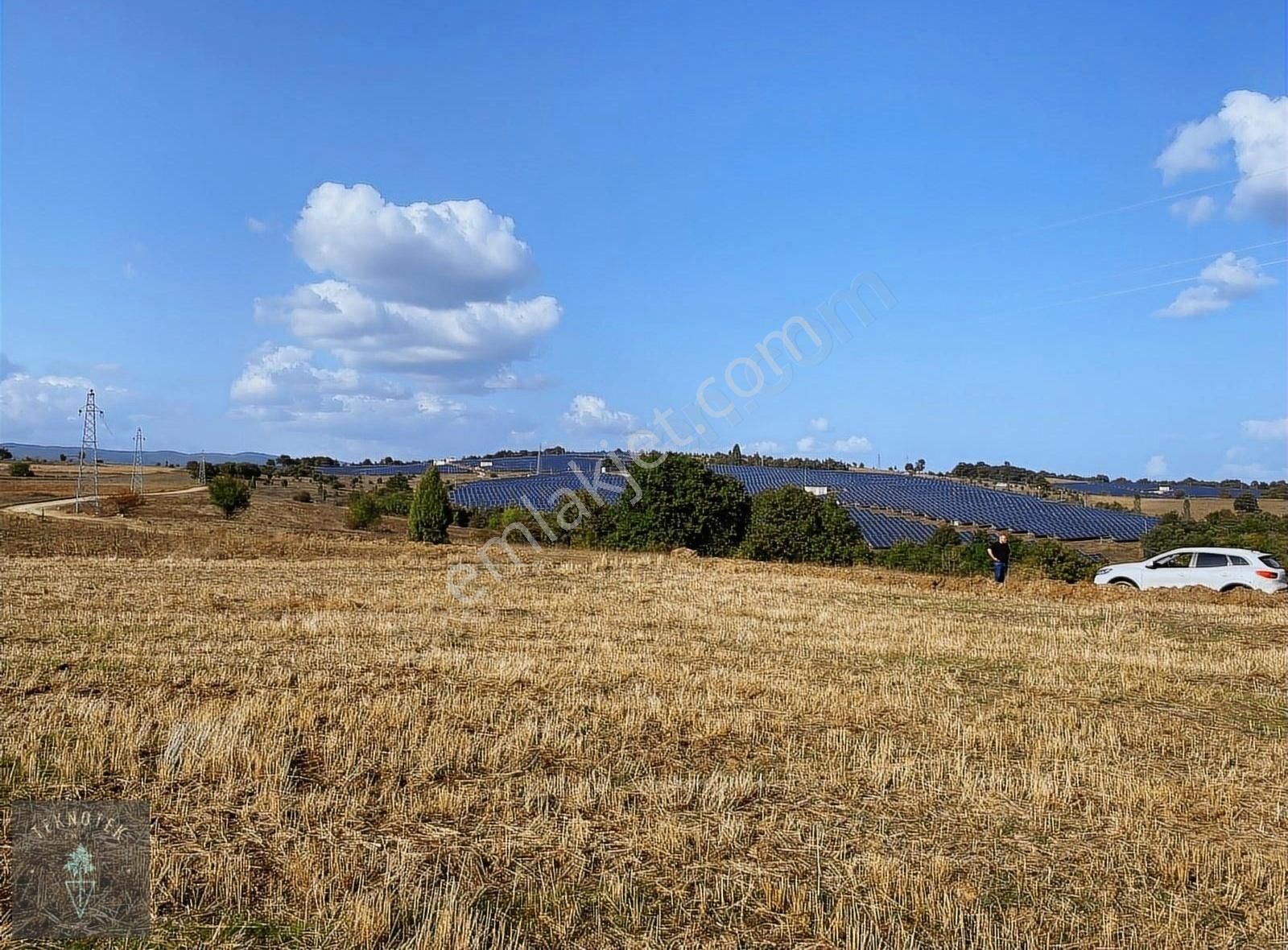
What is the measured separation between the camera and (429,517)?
2078 inches

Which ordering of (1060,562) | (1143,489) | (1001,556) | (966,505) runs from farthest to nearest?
(1143,489), (966,505), (1060,562), (1001,556)

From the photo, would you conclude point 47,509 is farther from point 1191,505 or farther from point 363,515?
point 1191,505

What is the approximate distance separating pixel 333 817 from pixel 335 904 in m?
1.52

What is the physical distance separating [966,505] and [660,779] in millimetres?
99309

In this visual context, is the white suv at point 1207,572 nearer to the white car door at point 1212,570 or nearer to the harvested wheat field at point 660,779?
the white car door at point 1212,570

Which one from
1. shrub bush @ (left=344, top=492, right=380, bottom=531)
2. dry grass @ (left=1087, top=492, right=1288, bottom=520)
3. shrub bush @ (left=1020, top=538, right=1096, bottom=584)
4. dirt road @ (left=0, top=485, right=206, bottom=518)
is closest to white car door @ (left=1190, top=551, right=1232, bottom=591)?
shrub bush @ (left=1020, top=538, right=1096, bottom=584)

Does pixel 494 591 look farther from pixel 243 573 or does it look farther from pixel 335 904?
pixel 335 904

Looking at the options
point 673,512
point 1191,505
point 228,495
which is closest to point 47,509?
point 228,495

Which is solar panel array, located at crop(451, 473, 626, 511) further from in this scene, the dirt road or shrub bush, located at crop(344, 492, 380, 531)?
the dirt road

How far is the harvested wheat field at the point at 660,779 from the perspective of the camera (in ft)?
18.1

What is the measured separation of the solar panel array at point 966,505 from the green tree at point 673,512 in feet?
75.4

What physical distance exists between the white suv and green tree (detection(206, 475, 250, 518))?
5561 cm

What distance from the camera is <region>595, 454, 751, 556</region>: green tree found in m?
56.2

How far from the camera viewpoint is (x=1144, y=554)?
70.8 m
